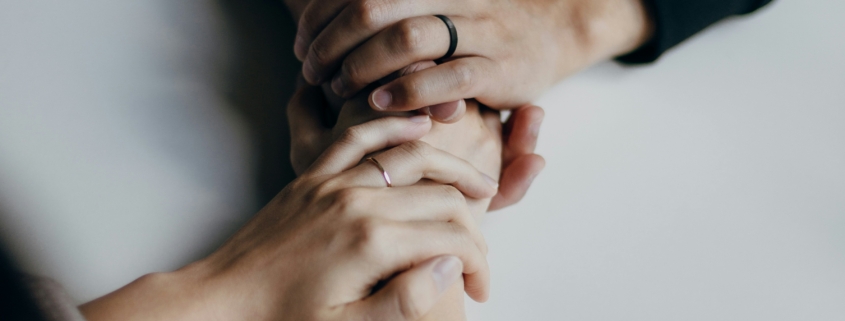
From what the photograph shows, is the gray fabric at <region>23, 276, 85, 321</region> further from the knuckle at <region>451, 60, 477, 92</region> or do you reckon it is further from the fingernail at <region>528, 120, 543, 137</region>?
the fingernail at <region>528, 120, 543, 137</region>

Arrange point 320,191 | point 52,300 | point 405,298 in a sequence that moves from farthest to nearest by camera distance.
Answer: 1. point 320,191
2. point 405,298
3. point 52,300

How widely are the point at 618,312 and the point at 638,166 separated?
27 centimetres

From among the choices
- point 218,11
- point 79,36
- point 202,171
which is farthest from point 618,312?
point 79,36

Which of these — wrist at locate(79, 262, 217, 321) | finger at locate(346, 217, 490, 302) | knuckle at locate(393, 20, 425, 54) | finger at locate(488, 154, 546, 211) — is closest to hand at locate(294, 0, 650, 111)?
knuckle at locate(393, 20, 425, 54)

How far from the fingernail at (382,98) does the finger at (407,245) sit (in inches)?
9.1

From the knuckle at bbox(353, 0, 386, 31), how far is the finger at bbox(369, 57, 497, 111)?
0.09 m

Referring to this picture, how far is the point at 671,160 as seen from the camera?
1.00 metres

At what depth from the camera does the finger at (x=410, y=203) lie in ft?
2.29

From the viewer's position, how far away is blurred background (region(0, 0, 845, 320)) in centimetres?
86

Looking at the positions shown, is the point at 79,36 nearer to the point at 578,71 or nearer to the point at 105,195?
the point at 105,195

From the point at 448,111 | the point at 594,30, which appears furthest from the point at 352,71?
the point at 594,30

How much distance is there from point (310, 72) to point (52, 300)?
0.52 m

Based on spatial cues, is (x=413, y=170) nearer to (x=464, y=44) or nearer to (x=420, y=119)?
(x=420, y=119)

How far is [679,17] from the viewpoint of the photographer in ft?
3.57
